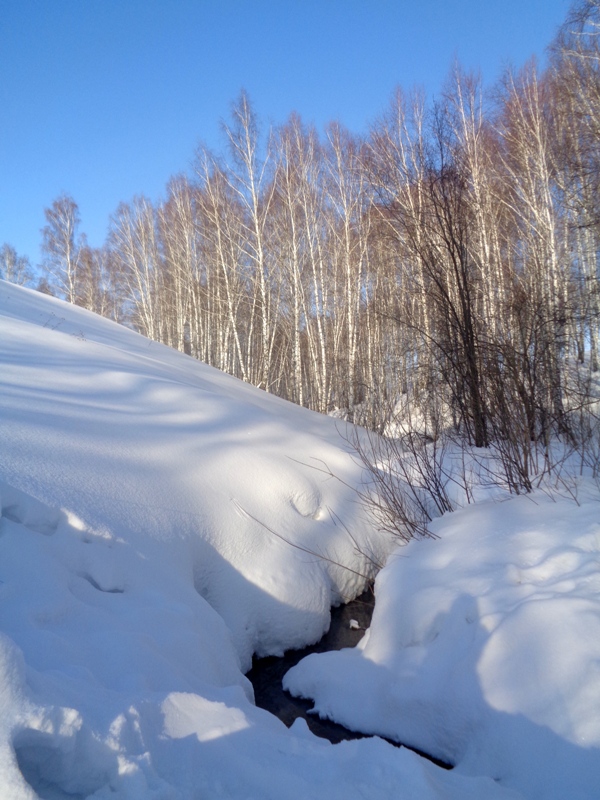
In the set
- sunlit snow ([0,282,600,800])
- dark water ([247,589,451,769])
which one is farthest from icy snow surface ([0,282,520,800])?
dark water ([247,589,451,769])

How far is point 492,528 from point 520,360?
2.43 m

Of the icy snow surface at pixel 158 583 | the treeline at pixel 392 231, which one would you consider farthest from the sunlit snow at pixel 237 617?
the treeline at pixel 392 231

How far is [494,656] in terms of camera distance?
3.30 meters

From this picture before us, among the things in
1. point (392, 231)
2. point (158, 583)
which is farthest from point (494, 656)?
point (392, 231)

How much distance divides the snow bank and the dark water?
88 mm

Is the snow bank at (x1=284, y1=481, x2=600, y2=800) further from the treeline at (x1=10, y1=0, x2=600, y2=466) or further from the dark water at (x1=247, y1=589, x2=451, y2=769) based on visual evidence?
the treeline at (x1=10, y1=0, x2=600, y2=466)

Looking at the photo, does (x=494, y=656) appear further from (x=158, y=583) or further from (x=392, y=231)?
(x=392, y=231)

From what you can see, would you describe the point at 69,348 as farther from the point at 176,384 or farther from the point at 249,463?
the point at 249,463

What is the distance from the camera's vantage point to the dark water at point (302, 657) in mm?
3684

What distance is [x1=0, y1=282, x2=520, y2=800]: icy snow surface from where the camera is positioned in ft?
5.90

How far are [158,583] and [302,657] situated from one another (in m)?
1.74

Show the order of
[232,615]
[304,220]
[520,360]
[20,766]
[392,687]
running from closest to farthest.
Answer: [20,766] < [392,687] < [232,615] < [520,360] < [304,220]

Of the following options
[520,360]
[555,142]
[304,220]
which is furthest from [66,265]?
[520,360]

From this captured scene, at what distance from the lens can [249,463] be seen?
18.7 ft
